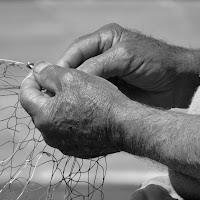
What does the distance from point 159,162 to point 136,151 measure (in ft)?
0.22

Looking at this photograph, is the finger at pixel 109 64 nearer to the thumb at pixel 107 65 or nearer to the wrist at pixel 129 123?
the thumb at pixel 107 65

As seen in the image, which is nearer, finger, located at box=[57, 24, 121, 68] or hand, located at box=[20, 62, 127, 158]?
hand, located at box=[20, 62, 127, 158]

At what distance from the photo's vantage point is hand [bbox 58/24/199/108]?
6.06 ft

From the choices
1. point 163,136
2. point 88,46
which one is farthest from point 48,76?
point 163,136

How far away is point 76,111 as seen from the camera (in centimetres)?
153

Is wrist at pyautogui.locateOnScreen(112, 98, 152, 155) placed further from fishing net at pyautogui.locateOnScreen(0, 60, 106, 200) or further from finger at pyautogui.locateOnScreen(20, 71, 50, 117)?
fishing net at pyautogui.locateOnScreen(0, 60, 106, 200)

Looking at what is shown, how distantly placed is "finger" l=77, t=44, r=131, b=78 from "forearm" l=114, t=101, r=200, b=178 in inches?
12.7

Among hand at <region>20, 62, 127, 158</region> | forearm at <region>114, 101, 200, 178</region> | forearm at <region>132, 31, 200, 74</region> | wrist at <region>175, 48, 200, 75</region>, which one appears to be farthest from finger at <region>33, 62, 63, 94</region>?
wrist at <region>175, 48, 200, 75</region>

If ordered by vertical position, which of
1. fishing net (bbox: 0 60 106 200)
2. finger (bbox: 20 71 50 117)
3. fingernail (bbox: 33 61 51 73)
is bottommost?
fishing net (bbox: 0 60 106 200)

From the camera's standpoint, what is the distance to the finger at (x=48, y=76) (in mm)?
1618

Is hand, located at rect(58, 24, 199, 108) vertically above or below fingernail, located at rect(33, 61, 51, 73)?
below

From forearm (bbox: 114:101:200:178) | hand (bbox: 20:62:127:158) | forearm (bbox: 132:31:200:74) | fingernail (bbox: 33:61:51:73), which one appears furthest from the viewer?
forearm (bbox: 132:31:200:74)

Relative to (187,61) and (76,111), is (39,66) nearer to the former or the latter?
(76,111)

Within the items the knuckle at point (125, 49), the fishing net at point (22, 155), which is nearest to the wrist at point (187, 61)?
the knuckle at point (125, 49)
